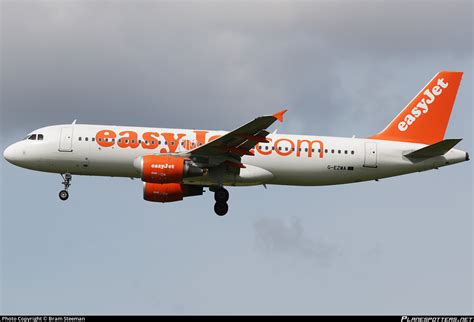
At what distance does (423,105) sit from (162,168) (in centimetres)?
1648

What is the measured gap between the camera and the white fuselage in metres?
58.8

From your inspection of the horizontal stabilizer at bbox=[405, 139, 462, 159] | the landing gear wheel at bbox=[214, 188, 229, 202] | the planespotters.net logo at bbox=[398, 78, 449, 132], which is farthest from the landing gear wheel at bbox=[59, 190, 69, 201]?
the planespotters.net logo at bbox=[398, 78, 449, 132]

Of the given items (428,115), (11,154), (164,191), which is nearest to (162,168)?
(164,191)

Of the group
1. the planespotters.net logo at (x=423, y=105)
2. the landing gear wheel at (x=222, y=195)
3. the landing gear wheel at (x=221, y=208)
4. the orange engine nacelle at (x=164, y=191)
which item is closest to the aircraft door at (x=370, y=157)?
the planespotters.net logo at (x=423, y=105)

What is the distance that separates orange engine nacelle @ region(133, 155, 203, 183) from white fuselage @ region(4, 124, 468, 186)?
1.31 m

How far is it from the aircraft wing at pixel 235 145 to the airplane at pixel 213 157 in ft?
0.17

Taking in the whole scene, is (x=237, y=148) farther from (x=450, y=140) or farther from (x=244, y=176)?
(x=450, y=140)

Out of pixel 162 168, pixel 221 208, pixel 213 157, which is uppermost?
pixel 213 157

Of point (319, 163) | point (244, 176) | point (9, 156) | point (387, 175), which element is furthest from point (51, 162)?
point (387, 175)

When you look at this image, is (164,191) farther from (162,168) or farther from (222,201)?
(222,201)

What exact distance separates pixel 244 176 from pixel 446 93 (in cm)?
1356

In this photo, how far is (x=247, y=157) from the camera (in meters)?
59.5

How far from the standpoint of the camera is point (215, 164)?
2312 inches

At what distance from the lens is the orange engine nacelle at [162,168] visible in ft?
187
